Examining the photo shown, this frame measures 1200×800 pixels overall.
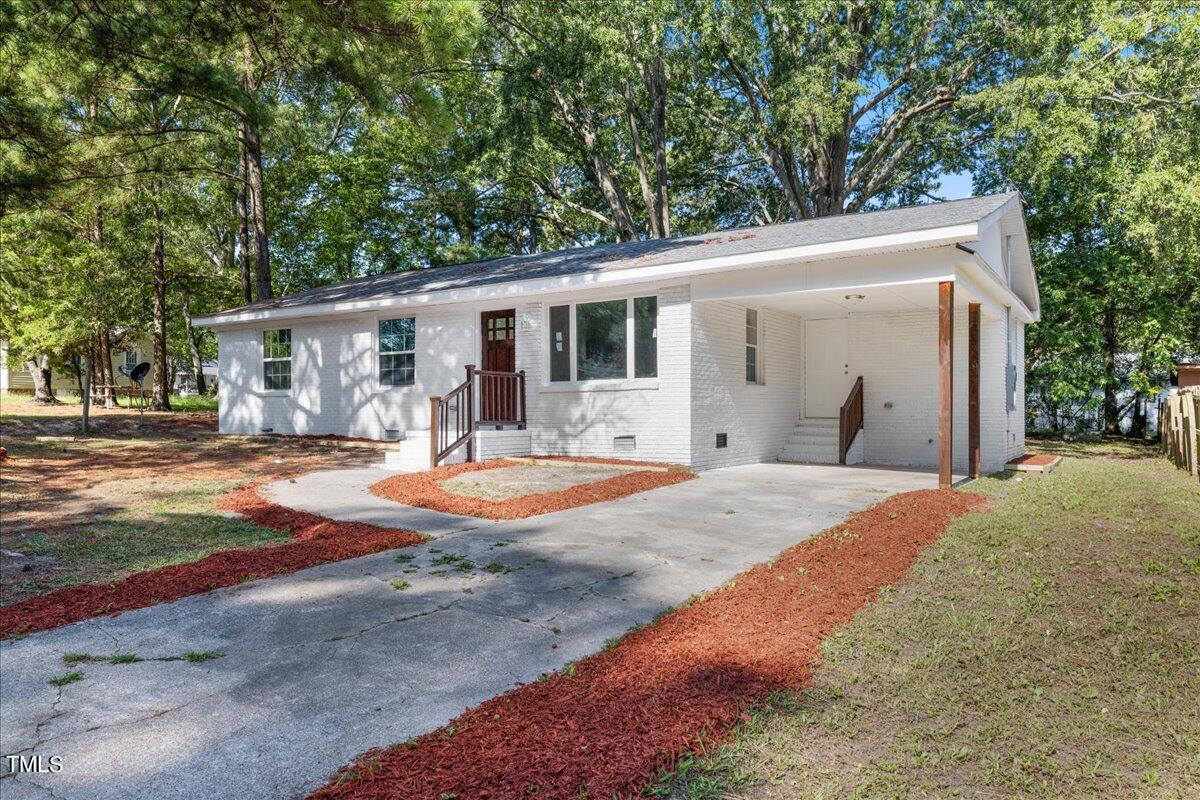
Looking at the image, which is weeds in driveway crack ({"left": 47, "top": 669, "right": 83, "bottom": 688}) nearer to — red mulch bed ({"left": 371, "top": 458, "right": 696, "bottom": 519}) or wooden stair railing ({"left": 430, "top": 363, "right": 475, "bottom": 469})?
red mulch bed ({"left": 371, "top": 458, "right": 696, "bottom": 519})

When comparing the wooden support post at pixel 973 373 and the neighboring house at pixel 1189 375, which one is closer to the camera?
the wooden support post at pixel 973 373

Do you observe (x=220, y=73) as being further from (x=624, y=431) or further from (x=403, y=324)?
(x=403, y=324)

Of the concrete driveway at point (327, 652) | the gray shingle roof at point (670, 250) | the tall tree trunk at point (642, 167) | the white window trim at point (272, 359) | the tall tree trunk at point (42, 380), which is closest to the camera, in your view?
the concrete driveway at point (327, 652)

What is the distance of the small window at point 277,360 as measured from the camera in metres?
15.6

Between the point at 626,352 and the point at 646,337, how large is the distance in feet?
1.34

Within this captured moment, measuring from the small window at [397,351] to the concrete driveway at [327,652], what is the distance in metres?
7.76

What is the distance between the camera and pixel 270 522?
6.78 m

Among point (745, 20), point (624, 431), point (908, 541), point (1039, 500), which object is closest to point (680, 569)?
point (908, 541)

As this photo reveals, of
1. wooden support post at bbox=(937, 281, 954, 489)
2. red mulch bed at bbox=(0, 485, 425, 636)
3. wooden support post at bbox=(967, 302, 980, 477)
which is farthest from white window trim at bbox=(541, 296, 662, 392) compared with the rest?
red mulch bed at bbox=(0, 485, 425, 636)

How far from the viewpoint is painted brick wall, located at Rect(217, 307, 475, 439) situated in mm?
13188

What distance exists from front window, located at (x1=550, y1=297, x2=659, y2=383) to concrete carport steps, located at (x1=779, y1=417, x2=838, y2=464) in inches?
139

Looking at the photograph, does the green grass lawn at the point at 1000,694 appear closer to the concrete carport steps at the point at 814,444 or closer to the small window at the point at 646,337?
the small window at the point at 646,337

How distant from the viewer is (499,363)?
12742 mm

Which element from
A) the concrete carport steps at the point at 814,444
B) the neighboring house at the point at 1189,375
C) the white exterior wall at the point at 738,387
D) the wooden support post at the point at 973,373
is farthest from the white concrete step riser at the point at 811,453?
the neighboring house at the point at 1189,375
